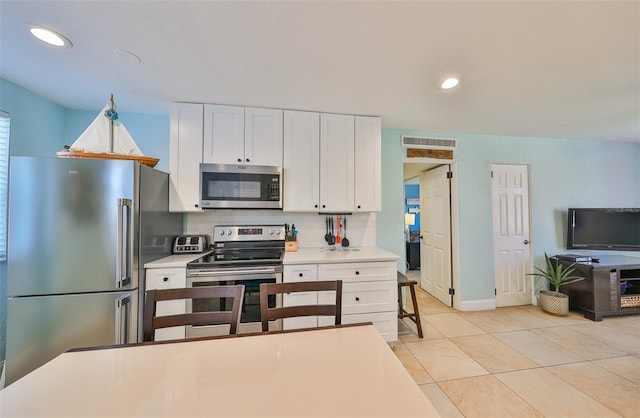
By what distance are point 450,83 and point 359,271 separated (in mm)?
1835

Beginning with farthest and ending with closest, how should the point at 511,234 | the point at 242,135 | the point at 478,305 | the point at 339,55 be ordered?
the point at 511,234 → the point at 478,305 → the point at 242,135 → the point at 339,55

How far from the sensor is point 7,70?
6.17 feet

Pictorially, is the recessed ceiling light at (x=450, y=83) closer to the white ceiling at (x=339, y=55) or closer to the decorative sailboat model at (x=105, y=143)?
the white ceiling at (x=339, y=55)

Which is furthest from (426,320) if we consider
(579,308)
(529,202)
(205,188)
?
(205,188)

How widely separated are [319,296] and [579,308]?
12.1ft

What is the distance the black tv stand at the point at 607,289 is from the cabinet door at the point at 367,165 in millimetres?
2979

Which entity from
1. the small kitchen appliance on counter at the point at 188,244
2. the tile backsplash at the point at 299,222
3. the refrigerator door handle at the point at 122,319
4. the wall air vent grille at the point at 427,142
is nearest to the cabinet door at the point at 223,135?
the tile backsplash at the point at 299,222

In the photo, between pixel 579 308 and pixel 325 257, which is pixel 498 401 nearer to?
pixel 325 257

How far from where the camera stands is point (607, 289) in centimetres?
303

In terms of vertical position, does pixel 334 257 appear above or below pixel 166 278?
above

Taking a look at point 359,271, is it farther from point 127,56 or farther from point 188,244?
point 127,56

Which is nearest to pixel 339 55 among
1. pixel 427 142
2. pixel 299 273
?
pixel 299 273

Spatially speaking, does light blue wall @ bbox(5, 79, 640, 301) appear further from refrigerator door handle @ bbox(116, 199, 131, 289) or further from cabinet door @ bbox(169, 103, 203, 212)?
refrigerator door handle @ bbox(116, 199, 131, 289)

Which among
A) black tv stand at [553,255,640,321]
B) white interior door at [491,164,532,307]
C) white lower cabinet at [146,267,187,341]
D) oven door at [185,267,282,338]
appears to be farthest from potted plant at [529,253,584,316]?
white lower cabinet at [146,267,187,341]
